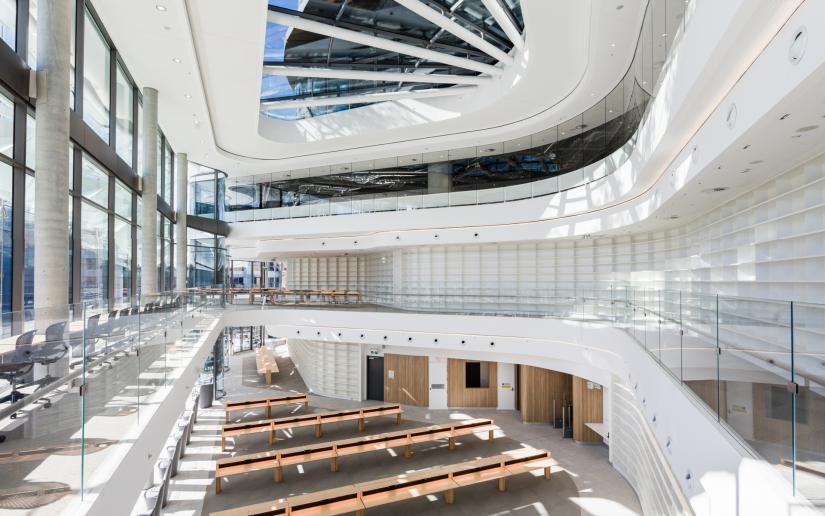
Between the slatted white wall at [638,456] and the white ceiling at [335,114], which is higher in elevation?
the white ceiling at [335,114]

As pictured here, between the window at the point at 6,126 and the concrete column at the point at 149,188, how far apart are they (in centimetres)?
538

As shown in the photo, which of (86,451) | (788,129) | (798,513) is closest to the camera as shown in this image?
(798,513)

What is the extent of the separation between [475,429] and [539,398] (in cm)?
310

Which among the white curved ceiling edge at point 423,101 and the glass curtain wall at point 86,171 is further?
the white curved ceiling edge at point 423,101

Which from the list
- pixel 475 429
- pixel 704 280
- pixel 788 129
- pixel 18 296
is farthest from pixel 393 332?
pixel 788 129

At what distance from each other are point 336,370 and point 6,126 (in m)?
12.8

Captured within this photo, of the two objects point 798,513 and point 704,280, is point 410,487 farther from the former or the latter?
point 798,513

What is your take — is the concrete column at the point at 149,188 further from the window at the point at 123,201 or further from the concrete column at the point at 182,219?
the concrete column at the point at 182,219

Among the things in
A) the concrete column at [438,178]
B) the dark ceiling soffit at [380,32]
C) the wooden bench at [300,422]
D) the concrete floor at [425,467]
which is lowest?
the concrete floor at [425,467]

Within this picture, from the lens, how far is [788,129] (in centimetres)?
397

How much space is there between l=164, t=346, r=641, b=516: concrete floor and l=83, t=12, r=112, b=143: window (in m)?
7.22

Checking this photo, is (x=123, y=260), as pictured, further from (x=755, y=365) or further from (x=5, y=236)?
(x=755, y=365)

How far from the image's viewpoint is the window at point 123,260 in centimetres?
1053

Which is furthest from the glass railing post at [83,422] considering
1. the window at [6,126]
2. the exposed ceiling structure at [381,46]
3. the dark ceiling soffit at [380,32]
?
the dark ceiling soffit at [380,32]
